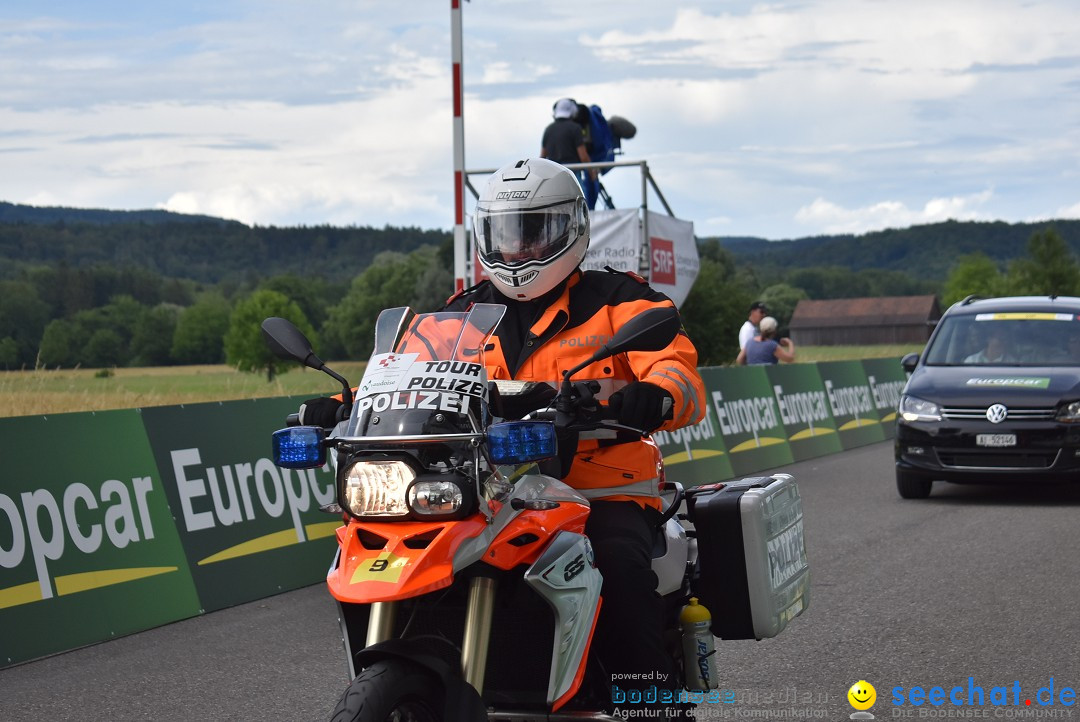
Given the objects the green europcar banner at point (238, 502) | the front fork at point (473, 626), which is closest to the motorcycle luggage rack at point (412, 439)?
the front fork at point (473, 626)

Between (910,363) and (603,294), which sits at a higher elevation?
(603,294)

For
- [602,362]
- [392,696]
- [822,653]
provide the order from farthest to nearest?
[822,653] < [602,362] < [392,696]

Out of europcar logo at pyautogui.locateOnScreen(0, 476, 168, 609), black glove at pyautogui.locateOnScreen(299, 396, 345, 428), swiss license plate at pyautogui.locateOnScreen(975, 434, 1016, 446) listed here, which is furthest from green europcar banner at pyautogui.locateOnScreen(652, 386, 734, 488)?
black glove at pyautogui.locateOnScreen(299, 396, 345, 428)

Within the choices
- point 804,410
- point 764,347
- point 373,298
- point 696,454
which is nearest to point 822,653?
point 696,454

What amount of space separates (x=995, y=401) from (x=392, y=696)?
1068 cm

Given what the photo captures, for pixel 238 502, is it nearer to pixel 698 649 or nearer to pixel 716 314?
pixel 698 649

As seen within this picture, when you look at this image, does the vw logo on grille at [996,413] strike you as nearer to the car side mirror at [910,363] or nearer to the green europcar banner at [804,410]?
the car side mirror at [910,363]

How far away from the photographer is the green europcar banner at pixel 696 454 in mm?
14617

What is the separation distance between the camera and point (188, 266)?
114562mm

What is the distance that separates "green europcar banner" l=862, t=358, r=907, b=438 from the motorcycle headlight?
19019 mm

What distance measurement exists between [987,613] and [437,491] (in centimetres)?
522

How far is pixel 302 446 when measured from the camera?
3625 mm

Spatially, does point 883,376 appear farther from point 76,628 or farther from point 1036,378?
point 76,628

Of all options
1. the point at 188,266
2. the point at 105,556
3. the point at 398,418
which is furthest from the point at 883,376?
the point at 188,266
